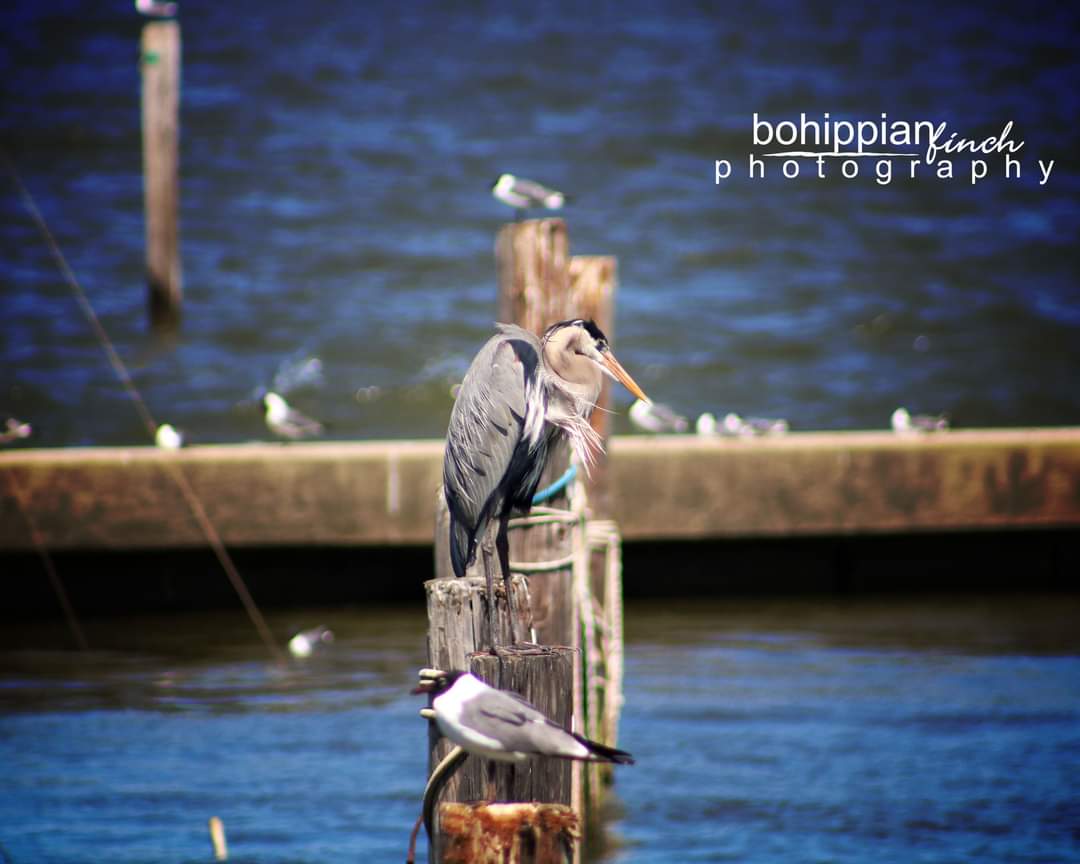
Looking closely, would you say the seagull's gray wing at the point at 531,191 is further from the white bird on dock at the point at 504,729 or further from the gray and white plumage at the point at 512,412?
the white bird on dock at the point at 504,729

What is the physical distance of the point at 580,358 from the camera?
4.43 m

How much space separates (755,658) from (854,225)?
19.2 metres

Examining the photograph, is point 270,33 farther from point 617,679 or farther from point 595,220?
point 617,679

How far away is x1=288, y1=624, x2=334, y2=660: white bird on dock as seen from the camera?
30.9 feet

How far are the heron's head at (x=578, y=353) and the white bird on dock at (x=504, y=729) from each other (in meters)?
1.12

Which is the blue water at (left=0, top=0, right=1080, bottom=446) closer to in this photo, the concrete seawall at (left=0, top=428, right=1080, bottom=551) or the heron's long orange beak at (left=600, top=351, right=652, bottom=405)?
the concrete seawall at (left=0, top=428, right=1080, bottom=551)

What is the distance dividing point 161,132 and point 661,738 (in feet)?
33.0

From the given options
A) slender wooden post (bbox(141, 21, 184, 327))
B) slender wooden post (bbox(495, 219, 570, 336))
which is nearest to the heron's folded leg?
slender wooden post (bbox(495, 219, 570, 336))

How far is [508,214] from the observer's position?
27.0 metres

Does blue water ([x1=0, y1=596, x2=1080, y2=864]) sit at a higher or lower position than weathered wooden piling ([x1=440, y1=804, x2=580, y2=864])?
lower

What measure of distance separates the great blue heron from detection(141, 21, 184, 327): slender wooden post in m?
12.0

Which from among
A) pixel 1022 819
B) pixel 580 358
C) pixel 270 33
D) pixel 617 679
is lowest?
pixel 1022 819

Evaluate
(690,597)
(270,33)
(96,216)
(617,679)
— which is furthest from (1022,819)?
(270,33)

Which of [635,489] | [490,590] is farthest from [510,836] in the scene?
[635,489]
